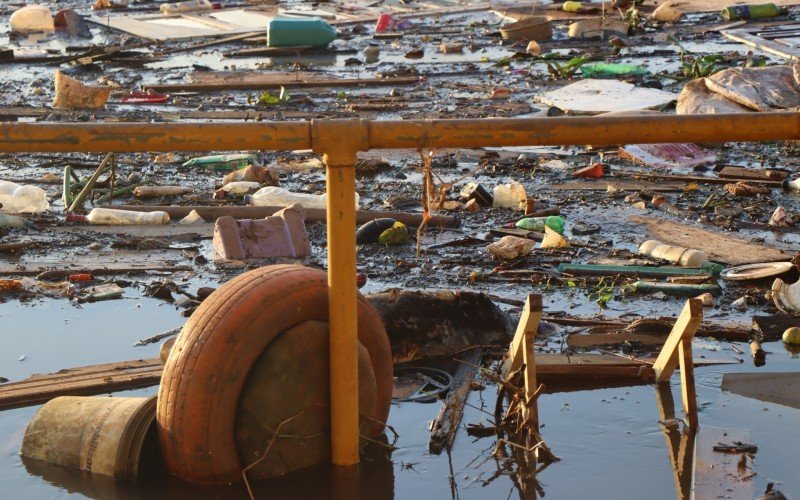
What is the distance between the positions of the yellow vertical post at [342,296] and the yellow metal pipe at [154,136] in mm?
167

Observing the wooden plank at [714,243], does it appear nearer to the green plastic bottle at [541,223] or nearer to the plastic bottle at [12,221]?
the green plastic bottle at [541,223]

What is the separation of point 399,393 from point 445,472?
0.82 m

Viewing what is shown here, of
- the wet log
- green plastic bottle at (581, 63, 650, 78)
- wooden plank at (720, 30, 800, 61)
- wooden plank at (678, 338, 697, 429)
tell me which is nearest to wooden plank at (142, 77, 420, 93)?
green plastic bottle at (581, 63, 650, 78)

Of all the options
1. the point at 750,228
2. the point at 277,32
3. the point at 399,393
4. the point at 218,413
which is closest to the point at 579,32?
the point at 277,32

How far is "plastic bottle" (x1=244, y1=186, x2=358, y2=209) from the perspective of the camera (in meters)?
8.45

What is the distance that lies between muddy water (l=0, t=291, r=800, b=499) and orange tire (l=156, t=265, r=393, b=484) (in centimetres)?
15

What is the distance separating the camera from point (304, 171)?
9.98 m

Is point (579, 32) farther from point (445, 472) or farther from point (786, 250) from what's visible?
point (445, 472)

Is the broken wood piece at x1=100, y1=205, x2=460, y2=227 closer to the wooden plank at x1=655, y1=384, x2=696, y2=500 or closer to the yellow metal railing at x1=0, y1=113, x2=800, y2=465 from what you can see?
the wooden plank at x1=655, y1=384, x2=696, y2=500

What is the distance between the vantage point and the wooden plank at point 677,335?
424 centimetres

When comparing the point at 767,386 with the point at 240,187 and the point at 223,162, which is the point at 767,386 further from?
the point at 223,162

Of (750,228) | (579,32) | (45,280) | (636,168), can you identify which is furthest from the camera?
(579,32)

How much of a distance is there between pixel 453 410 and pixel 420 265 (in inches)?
103

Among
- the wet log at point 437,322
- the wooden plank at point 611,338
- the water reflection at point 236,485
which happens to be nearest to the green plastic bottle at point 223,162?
the wet log at point 437,322
